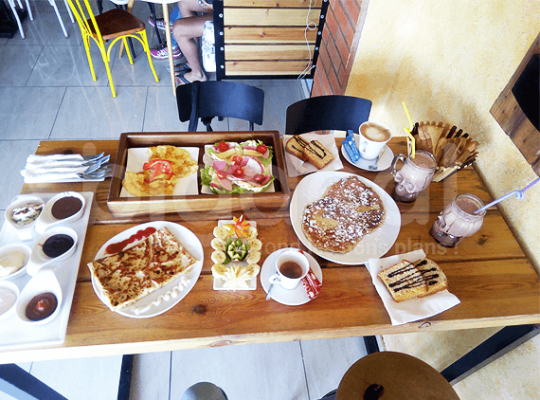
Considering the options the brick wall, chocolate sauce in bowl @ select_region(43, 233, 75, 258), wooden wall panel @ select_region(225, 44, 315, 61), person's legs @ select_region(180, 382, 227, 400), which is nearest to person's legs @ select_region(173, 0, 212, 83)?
wooden wall panel @ select_region(225, 44, 315, 61)

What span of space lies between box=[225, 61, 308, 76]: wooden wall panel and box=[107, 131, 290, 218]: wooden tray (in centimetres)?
171

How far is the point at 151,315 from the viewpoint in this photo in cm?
95

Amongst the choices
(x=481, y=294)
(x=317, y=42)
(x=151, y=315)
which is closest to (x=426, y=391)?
(x=481, y=294)

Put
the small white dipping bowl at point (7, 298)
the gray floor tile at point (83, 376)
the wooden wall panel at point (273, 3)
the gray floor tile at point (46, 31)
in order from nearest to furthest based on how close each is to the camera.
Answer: the small white dipping bowl at point (7, 298)
the gray floor tile at point (83, 376)
the wooden wall panel at point (273, 3)
the gray floor tile at point (46, 31)

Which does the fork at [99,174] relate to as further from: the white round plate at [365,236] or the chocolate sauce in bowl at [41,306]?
the white round plate at [365,236]

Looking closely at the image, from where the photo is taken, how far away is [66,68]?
10.8 ft

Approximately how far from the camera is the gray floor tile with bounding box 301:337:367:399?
1674mm

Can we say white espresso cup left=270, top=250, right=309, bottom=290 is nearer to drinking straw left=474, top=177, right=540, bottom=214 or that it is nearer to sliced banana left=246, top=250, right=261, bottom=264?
sliced banana left=246, top=250, right=261, bottom=264

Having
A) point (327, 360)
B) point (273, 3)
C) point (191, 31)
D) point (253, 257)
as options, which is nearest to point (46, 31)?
point (191, 31)

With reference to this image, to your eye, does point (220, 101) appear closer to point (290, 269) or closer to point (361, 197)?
point (361, 197)

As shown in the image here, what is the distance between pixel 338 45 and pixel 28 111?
255cm

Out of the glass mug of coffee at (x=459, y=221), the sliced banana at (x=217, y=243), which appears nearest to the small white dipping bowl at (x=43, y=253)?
the sliced banana at (x=217, y=243)

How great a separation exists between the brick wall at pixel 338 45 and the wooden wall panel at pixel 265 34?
0.64 feet

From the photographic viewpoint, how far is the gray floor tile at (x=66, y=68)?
10.3ft
